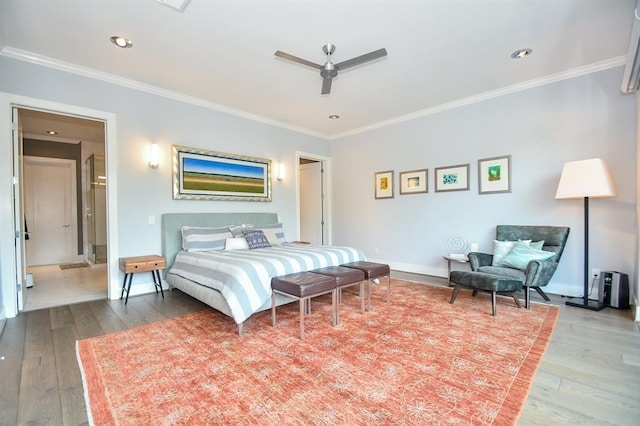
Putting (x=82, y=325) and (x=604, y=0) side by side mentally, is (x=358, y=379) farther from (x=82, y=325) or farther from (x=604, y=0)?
(x=604, y=0)

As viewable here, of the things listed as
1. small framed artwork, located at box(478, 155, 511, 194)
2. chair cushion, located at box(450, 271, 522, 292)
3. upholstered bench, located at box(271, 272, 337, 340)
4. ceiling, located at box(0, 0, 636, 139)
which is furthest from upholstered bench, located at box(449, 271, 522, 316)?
ceiling, located at box(0, 0, 636, 139)

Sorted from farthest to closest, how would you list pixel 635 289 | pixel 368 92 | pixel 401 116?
pixel 401 116 < pixel 368 92 < pixel 635 289

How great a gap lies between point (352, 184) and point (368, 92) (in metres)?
2.37

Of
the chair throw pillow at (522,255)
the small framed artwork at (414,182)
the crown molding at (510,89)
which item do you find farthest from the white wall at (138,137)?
the chair throw pillow at (522,255)

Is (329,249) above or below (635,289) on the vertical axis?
above

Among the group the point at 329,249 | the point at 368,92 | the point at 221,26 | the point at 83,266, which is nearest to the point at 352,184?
the point at 368,92

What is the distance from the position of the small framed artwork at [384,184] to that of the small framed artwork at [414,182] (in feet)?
0.77

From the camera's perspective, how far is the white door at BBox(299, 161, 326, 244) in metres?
6.96

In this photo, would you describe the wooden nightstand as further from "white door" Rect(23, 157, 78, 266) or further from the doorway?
"white door" Rect(23, 157, 78, 266)

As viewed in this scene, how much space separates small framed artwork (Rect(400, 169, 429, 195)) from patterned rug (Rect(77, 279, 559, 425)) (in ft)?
8.42

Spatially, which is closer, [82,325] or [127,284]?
[82,325]

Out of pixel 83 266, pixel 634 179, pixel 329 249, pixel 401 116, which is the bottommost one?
pixel 83 266

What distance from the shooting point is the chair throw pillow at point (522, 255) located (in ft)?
11.7

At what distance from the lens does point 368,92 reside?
14.3ft
